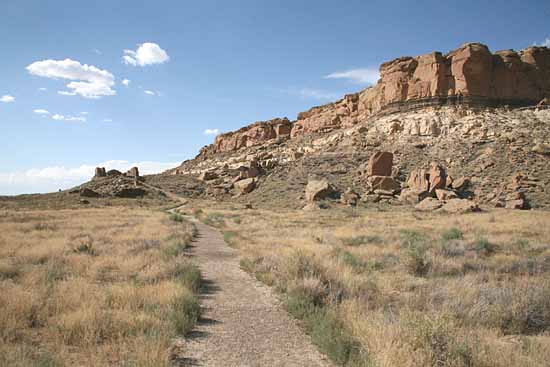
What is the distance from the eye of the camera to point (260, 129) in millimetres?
102312

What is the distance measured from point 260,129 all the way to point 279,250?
9202cm

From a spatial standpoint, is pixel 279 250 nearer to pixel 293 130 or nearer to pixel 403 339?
pixel 403 339

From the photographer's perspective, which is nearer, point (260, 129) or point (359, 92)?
point (359, 92)

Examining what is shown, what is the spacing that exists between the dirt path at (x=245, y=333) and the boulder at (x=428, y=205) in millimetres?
26756

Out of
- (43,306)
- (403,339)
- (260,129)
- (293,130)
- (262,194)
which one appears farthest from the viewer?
(260,129)

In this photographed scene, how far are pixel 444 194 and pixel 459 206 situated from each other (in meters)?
5.50

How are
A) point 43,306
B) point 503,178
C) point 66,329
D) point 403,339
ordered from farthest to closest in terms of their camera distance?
point 503,178
point 43,306
point 66,329
point 403,339

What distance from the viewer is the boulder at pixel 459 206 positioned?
28047 millimetres

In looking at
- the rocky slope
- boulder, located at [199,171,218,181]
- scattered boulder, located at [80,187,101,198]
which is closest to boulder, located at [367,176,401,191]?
the rocky slope

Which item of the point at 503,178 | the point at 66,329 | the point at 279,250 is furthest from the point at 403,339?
the point at 503,178

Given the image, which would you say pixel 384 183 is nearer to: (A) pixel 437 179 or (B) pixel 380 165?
(B) pixel 380 165

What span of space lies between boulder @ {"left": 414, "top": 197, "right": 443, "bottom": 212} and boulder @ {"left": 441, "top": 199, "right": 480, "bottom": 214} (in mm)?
649

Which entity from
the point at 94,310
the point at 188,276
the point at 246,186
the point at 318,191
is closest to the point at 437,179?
the point at 318,191

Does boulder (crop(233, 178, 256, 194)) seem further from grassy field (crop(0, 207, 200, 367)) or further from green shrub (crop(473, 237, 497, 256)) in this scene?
grassy field (crop(0, 207, 200, 367))
